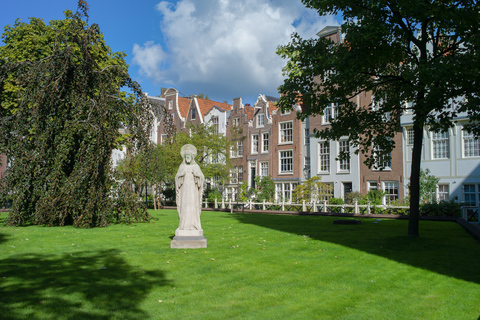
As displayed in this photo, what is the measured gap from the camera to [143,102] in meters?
19.1

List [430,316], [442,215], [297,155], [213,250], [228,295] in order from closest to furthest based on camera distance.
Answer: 1. [430,316]
2. [228,295]
3. [213,250]
4. [442,215]
5. [297,155]

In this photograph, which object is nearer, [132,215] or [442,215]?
[132,215]

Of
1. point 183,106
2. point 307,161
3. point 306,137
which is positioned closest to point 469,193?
point 307,161

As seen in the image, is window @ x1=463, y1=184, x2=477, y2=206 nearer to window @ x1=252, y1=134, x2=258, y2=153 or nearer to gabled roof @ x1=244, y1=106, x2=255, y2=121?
window @ x1=252, y1=134, x2=258, y2=153

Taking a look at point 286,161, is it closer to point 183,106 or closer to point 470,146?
point 470,146

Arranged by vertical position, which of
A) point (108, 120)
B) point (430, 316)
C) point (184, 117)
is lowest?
point (430, 316)

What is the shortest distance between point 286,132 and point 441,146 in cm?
1616

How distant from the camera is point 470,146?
1215 inches

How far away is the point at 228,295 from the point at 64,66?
1369 cm

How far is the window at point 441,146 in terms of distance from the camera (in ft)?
105

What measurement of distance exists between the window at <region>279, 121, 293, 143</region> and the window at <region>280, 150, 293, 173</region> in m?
1.29

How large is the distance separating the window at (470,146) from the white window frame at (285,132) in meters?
16.8

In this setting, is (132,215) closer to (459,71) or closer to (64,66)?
(64,66)

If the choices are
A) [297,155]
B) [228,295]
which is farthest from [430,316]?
[297,155]
